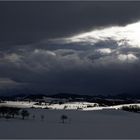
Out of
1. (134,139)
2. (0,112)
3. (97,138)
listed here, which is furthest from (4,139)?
(0,112)

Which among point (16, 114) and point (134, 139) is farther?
point (16, 114)

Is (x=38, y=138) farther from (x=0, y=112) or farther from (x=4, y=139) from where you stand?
(x=0, y=112)

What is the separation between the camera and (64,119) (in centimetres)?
13375

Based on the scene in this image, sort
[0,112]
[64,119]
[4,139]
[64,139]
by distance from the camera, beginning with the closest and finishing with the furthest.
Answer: [4,139], [64,139], [64,119], [0,112]

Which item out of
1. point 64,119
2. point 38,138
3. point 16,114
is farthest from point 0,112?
point 38,138

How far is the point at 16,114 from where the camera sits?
154 metres

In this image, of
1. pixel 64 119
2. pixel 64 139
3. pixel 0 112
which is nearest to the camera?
pixel 64 139

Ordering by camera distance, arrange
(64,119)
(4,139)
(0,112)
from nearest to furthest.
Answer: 1. (4,139)
2. (64,119)
3. (0,112)

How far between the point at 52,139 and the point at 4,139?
9.27m

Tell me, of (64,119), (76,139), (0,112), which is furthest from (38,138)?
(0,112)

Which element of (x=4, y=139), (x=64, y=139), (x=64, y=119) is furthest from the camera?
(x=64, y=119)

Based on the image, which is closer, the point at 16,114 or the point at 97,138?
the point at 97,138

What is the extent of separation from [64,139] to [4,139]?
1101 cm

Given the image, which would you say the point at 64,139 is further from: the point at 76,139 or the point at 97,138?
the point at 97,138
